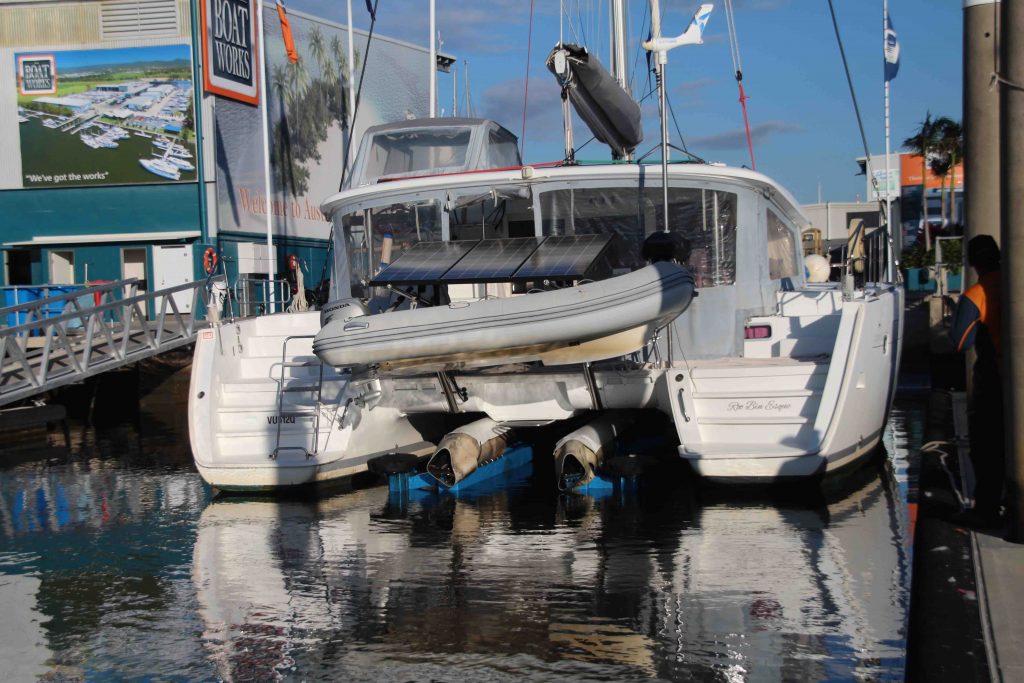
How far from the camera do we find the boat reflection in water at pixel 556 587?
4.95 meters

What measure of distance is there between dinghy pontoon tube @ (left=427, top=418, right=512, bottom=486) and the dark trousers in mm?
4033

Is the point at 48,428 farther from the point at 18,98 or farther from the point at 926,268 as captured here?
the point at 926,268

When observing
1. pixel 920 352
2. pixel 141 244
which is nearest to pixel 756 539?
pixel 920 352

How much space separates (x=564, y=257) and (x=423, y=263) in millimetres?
1162

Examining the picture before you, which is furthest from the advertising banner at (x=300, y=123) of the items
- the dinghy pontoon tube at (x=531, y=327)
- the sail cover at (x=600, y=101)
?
the dinghy pontoon tube at (x=531, y=327)

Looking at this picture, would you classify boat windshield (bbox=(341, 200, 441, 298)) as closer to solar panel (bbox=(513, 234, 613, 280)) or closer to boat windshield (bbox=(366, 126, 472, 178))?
boat windshield (bbox=(366, 126, 472, 178))

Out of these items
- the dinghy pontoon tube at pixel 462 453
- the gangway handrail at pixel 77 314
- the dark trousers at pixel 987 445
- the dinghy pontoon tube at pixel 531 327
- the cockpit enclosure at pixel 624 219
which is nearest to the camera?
the dark trousers at pixel 987 445

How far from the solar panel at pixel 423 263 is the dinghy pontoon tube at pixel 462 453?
1.45 metres

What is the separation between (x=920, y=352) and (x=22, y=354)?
1609 centimetres

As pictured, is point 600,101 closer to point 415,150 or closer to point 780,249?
point 415,150

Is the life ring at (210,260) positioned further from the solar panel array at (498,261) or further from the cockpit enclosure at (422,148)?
the solar panel array at (498,261)

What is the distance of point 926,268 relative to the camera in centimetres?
3017

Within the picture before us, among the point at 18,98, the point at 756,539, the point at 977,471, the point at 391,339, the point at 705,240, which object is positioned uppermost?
the point at 18,98

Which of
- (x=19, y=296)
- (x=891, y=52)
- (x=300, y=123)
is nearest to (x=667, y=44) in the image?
(x=891, y=52)
